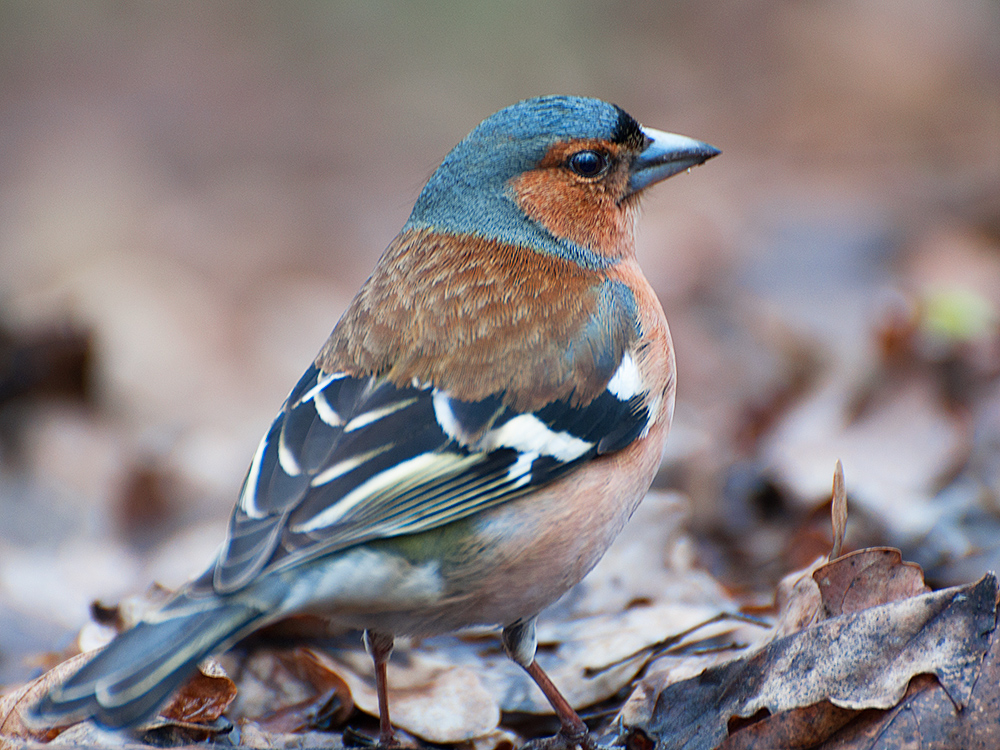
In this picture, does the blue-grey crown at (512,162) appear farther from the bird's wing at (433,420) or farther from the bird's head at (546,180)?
the bird's wing at (433,420)

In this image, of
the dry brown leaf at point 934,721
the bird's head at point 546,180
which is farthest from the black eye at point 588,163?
the dry brown leaf at point 934,721

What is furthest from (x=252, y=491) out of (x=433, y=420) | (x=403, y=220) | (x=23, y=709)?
(x=403, y=220)

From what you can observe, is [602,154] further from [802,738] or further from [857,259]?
[857,259]

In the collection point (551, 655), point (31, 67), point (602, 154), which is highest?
point (31, 67)

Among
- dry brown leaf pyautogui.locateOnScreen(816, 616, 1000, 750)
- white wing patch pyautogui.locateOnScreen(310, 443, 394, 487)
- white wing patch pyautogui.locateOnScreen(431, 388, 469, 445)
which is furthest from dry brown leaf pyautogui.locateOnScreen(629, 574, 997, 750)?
white wing patch pyautogui.locateOnScreen(310, 443, 394, 487)

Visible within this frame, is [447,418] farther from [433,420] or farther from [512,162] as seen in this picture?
[512,162]

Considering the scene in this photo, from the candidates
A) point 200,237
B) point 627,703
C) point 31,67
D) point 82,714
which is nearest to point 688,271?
point 200,237
